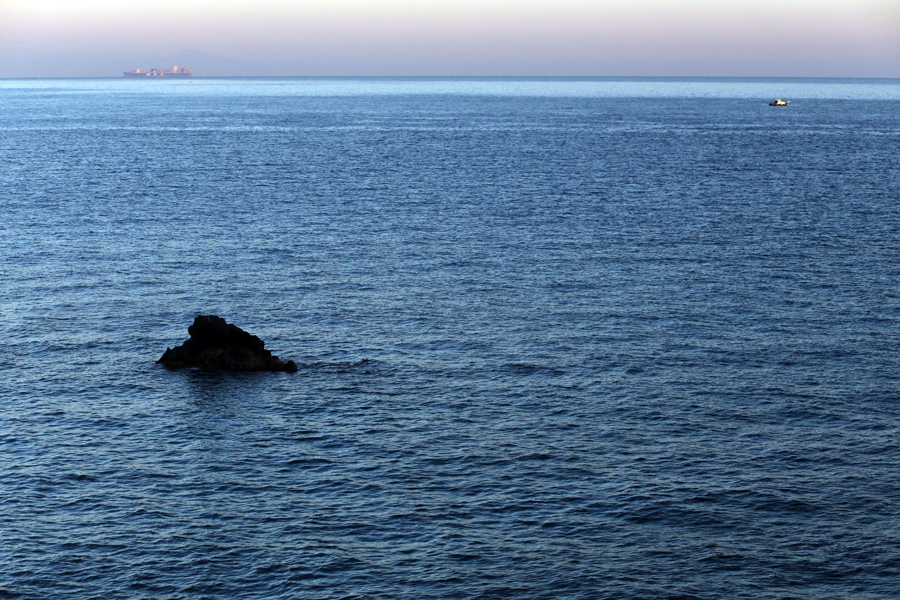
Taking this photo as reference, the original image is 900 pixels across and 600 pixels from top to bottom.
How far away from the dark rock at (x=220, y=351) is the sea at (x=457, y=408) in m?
0.95

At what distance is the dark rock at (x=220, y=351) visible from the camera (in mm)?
58406

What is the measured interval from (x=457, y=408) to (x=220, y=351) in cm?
1610

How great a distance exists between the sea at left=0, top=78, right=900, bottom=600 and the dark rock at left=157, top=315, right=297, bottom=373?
0.95 m

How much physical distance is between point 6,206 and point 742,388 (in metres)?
88.7

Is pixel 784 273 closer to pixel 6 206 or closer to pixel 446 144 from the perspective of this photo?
Result: pixel 6 206

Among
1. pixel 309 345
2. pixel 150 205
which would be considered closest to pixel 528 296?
pixel 309 345

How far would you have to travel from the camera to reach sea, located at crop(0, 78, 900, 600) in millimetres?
36562

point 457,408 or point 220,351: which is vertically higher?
point 220,351

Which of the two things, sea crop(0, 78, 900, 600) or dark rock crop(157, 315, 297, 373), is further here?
dark rock crop(157, 315, 297, 373)

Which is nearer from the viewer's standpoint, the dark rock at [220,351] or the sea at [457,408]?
the sea at [457,408]

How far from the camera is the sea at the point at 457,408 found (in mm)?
36562

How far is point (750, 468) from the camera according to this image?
145 feet

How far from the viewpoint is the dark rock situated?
58406 mm

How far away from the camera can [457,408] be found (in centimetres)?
5159
